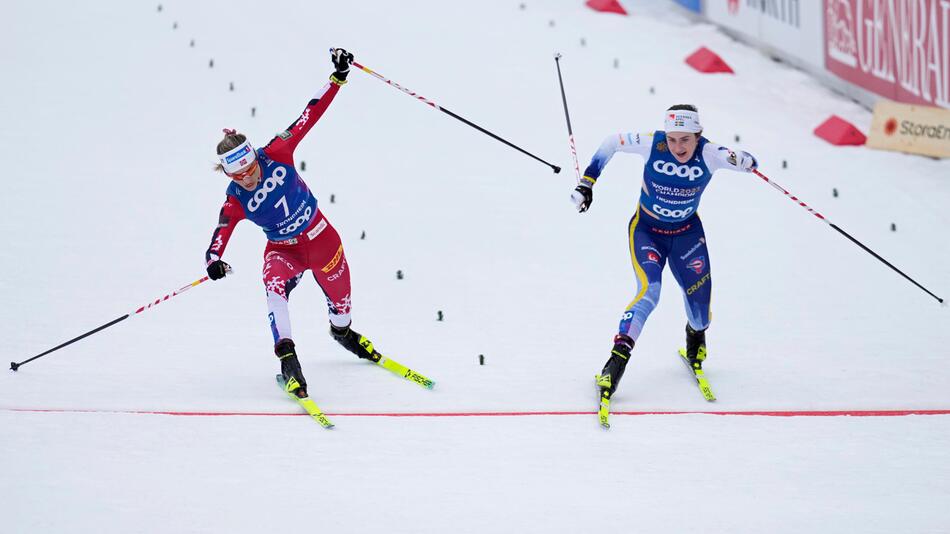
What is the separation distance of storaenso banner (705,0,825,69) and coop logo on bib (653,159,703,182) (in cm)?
587

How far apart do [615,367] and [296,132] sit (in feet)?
6.39

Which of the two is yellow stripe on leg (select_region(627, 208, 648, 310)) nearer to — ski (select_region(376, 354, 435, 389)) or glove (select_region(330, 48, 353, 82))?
ski (select_region(376, 354, 435, 389))

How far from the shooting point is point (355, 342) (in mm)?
6074

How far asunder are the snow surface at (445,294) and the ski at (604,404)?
14 cm

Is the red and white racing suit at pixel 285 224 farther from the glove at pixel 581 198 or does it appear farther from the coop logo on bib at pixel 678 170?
the coop logo on bib at pixel 678 170

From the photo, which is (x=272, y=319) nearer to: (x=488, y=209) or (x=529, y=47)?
(x=488, y=209)

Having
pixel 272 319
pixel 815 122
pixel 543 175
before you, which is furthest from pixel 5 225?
pixel 815 122

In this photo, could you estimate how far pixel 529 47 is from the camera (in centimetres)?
1153

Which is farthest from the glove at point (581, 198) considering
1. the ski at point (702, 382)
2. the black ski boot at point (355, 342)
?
the black ski boot at point (355, 342)

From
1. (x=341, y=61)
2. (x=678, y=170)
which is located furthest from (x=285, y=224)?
(x=678, y=170)

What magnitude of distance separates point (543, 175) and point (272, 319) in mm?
3842

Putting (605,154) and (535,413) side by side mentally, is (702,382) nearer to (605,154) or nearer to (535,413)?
(535,413)

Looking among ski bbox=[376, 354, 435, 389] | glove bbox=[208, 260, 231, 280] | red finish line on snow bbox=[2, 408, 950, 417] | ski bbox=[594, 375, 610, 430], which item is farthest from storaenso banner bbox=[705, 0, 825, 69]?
glove bbox=[208, 260, 231, 280]

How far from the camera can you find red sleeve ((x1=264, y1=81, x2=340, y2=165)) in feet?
18.4
